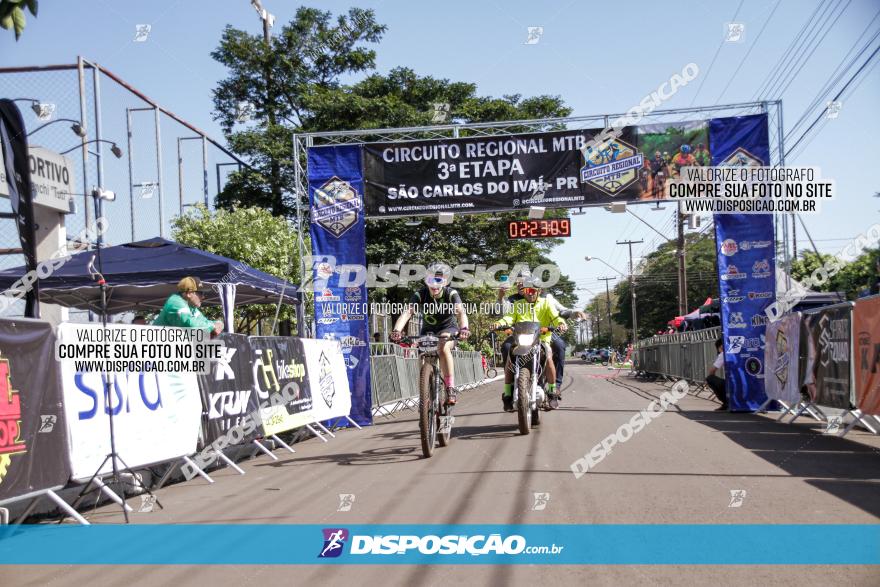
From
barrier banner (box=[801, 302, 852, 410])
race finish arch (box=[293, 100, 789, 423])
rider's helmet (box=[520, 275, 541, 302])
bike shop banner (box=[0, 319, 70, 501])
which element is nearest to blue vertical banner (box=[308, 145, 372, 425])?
race finish arch (box=[293, 100, 789, 423])

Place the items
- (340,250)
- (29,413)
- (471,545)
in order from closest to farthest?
(471,545) → (29,413) → (340,250)

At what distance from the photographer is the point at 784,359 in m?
12.8

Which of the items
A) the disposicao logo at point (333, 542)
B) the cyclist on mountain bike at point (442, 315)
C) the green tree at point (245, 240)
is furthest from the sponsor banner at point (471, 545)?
the green tree at point (245, 240)

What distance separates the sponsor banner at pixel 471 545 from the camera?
4.61 metres

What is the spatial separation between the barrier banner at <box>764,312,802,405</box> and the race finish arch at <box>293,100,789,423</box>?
103 centimetres

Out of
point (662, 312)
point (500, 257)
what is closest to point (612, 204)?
point (500, 257)

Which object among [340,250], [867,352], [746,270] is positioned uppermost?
[340,250]

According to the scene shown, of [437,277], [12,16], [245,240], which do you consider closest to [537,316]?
[437,277]

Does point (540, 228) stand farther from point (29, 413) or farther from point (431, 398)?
point (29, 413)

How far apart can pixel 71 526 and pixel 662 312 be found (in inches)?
3587

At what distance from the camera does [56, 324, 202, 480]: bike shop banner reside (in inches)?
265

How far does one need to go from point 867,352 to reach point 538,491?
15.1 ft

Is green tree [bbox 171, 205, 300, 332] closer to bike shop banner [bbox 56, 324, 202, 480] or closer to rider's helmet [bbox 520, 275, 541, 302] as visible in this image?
rider's helmet [bbox 520, 275, 541, 302]

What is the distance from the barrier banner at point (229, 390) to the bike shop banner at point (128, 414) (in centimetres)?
31
